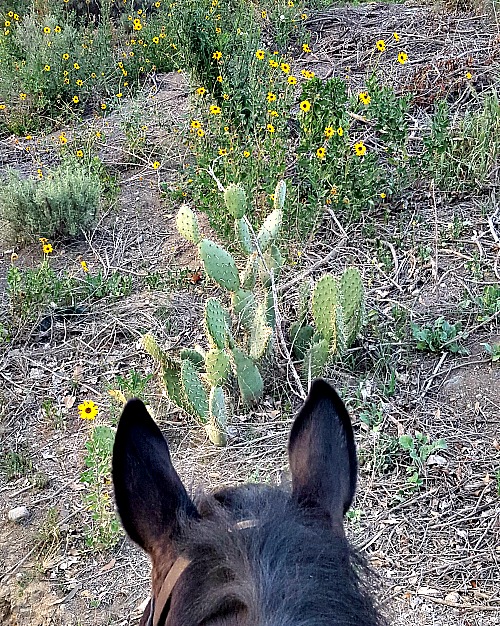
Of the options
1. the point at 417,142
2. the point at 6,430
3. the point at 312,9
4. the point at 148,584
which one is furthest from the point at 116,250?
the point at 312,9

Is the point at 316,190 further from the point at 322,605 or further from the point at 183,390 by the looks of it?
the point at 322,605

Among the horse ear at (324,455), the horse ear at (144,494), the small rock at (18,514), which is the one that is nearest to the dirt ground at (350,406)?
the small rock at (18,514)

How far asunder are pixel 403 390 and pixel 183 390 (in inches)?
45.3

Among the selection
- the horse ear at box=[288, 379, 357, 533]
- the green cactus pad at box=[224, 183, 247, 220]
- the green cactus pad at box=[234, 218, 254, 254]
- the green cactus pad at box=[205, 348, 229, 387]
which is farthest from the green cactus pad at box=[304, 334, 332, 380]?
the horse ear at box=[288, 379, 357, 533]

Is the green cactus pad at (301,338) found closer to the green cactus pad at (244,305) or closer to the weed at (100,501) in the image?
the green cactus pad at (244,305)

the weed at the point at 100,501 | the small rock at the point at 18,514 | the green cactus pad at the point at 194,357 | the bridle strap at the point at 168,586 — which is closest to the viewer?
the bridle strap at the point at 168,586

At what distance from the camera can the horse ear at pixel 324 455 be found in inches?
61.9

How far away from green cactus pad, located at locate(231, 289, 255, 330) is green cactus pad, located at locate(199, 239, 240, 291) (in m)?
0.18

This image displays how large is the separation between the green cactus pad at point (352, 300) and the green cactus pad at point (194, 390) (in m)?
0.82

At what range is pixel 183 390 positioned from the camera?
371cm

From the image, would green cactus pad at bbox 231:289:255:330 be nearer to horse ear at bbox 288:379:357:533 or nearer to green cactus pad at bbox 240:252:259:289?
green cactus pad at bbox 240:252:259:289

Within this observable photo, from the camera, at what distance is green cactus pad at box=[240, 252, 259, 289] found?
3869mm

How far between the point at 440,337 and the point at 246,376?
110 cm

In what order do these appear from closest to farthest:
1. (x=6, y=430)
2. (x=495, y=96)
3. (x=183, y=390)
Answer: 1. (x=183, y=390)
2. (x=6, y=430)
3. (x=495, y=96)
